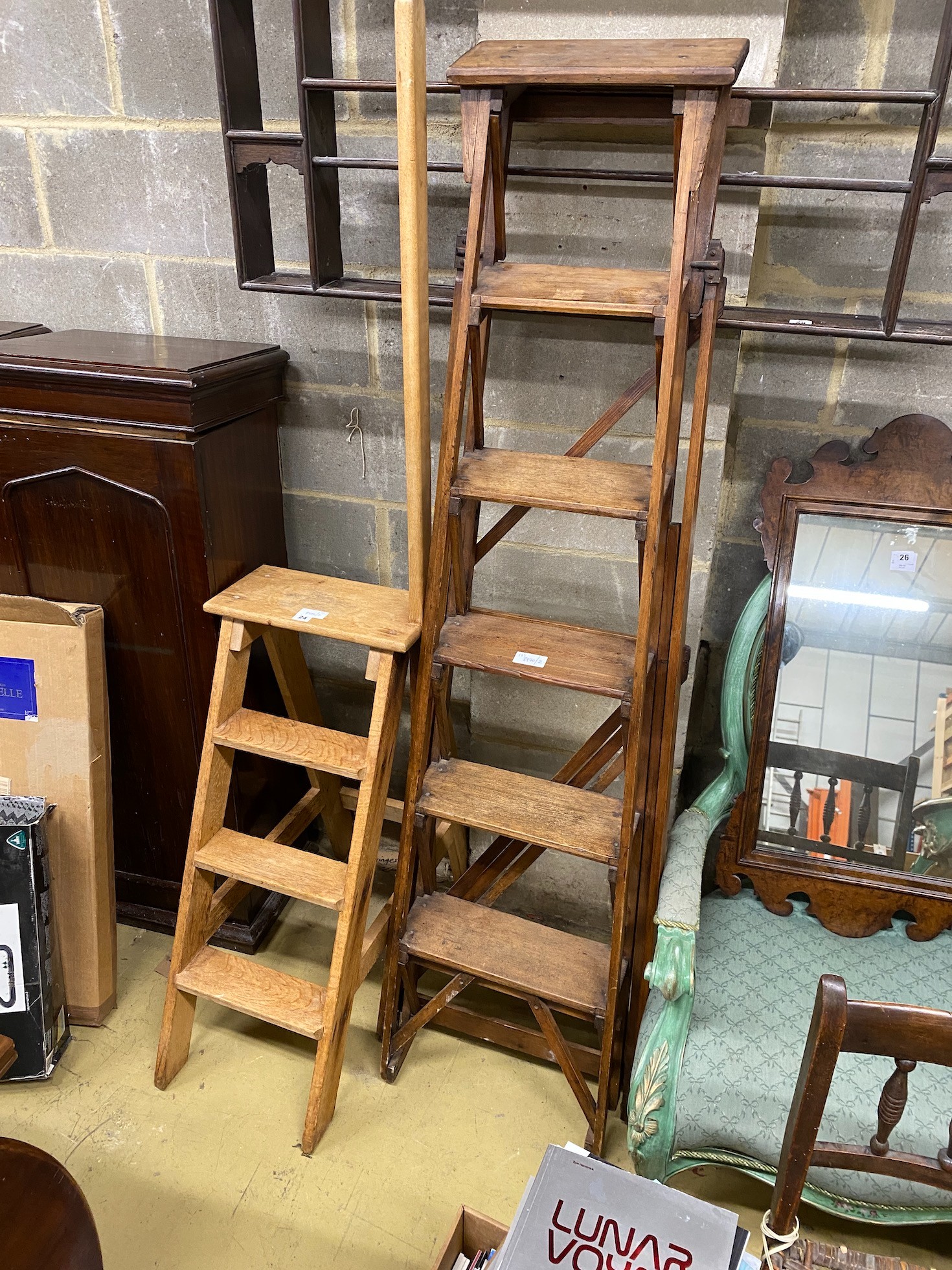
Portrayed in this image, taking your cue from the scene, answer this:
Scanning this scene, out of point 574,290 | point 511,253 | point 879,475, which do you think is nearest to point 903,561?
point 879,475

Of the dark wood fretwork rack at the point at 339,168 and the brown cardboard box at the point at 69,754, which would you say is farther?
the brown cardboard box at the point at 69,754

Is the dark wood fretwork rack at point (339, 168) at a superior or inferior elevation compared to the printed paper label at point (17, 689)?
superior

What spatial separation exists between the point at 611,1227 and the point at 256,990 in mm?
875

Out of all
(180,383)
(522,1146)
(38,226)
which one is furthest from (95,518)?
(522,1146)

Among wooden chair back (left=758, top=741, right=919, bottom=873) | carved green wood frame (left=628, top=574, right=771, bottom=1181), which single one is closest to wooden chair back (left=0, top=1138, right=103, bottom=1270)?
carved green wood frame (left=628, top=574, right=771, bottom=1181)

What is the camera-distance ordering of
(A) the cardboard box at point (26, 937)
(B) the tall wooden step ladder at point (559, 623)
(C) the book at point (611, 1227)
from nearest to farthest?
(C) the book at point (611, 1227) < (B) the tall wooden step ladder at point (559, 623) < (A) the cardboard box at point (26, 937)

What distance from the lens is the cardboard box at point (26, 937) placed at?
1.72 metres

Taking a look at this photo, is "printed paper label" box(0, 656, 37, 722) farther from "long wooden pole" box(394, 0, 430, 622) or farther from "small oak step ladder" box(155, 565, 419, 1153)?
"long wooden pole" box(394, 0, 430, 622)

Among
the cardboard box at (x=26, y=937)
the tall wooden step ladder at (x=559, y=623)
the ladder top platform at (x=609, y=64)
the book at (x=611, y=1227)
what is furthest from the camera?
the cardboard box at (x=26, y=937)

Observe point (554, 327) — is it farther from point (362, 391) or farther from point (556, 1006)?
point (556, 1006)

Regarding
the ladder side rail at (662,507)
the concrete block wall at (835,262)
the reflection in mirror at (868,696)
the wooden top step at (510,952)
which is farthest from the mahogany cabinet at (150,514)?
the reflection in mirror at (868,696)

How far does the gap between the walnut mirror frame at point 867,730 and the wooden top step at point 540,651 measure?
0.36 meters

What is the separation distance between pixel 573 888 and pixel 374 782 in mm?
716

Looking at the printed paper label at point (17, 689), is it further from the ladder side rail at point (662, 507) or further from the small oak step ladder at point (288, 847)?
the ladder side rail at point (662, 507)
